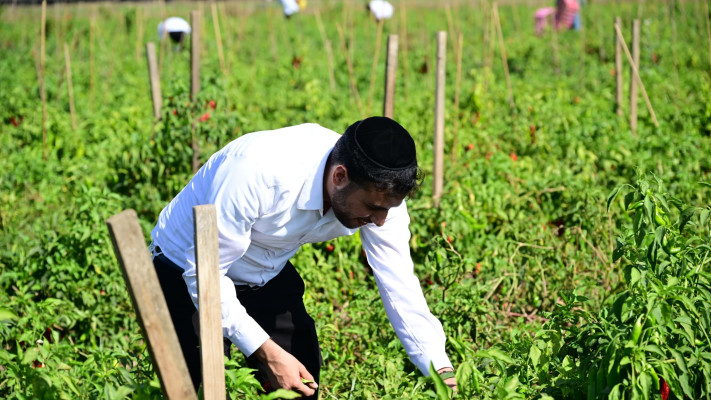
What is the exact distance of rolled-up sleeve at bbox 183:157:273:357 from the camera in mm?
1823

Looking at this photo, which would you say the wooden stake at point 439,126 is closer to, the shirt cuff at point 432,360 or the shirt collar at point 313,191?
the shirt cuff at point 432,360

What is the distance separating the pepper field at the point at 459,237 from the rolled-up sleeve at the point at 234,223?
18cm

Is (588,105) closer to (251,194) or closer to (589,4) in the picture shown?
(251,194)

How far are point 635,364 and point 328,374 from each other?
150cm

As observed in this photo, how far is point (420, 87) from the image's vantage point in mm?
8117

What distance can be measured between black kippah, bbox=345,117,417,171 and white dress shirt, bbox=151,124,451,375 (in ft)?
0.65

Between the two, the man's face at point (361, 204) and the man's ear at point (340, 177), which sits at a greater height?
the man's ear at point (340, 177)

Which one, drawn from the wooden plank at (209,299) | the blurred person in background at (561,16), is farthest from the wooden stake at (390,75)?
the blurred person in background at (561,16)

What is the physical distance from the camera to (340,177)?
6.19 feet

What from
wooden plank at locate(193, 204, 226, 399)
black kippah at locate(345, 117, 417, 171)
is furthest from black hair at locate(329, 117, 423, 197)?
wooden plank at locate(193, 204, 226, 399)

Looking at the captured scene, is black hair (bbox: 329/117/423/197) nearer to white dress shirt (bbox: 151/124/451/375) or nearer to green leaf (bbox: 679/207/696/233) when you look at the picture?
white dress shirt (bbox: 151/124/451/375)

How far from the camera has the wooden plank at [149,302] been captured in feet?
4.56

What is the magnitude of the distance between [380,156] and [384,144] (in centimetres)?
3

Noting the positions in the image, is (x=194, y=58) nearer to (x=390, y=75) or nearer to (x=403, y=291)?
(x=390, y=75)
